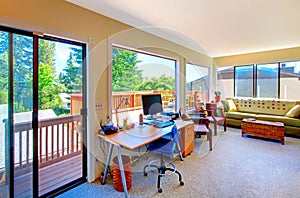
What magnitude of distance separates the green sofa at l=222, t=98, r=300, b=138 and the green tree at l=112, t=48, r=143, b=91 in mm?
3504

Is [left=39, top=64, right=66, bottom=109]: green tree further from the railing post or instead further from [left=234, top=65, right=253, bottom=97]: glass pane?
[left=234, top=65, right=253, bottom=97]: glass pane

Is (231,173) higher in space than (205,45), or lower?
lower

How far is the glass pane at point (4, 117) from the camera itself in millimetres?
1723

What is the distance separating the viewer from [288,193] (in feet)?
6.81

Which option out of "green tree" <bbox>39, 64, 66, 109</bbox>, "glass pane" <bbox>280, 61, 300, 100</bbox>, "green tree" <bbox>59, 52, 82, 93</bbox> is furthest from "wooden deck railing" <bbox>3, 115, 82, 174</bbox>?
"glass pane" <bbox>280, 61, 300, 100</bbox>

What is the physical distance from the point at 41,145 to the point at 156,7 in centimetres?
233

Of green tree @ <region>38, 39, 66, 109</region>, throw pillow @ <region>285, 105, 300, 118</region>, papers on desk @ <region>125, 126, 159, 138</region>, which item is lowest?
papers on desk @ <region>125, 126, 159, 138</region>

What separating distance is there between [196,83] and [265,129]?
2181mm

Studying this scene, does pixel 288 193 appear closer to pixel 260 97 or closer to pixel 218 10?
pixel 218 10

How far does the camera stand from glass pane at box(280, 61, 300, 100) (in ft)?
16.0

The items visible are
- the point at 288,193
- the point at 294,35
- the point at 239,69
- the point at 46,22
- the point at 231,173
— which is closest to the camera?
the point at 46,22

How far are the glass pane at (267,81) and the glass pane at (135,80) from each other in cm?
321

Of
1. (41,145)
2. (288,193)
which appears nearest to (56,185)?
(41,145)

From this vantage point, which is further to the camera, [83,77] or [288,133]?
[288,133]
